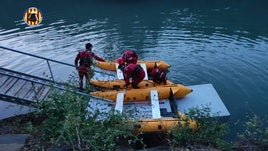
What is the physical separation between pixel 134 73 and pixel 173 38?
9.38m

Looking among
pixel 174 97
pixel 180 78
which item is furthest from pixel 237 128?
pixel 180 78

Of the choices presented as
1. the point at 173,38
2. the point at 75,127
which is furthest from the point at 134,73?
the point at 173,38

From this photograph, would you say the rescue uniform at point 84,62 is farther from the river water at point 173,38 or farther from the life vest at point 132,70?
the river water at point 173,38

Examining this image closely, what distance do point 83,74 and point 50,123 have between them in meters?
4.32

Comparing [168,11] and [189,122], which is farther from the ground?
[168,11]

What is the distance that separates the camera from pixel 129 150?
8.23 m

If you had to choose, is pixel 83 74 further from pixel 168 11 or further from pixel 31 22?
pixel 168 11

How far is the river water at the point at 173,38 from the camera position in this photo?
47.6 ft

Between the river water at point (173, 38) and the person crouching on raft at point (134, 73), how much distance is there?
3.57 metres

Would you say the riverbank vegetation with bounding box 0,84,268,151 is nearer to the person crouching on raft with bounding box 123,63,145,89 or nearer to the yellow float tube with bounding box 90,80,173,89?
the person crouching on raft with bounding box 123,63,145,89

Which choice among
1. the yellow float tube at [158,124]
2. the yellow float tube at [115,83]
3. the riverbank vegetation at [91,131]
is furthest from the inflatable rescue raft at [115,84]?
the riverbank vegetation at [91,131]

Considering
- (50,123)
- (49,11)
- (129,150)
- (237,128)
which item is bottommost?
(237,128)

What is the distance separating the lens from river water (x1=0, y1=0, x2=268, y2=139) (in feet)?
47.6

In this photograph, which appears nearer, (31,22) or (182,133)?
(182,133)
